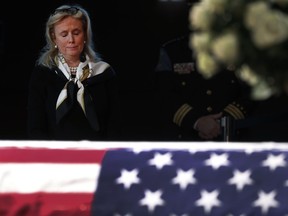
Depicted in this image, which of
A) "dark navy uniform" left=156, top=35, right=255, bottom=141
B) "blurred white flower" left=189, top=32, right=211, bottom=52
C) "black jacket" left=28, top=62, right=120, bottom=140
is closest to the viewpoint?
"blurred white flower" left=189, top=32, right=211, bottom=52

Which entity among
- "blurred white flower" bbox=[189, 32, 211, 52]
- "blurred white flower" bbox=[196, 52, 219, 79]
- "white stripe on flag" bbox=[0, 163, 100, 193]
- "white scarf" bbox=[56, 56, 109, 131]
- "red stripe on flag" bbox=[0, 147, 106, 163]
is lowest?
"white stripe on flag" bbox=[0, 163, 100, 193]

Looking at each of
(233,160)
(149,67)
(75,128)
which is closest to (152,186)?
(233,160)

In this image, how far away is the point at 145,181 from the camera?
2.60m

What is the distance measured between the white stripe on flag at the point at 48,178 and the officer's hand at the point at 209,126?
2.94 ft

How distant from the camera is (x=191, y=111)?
11.6ft

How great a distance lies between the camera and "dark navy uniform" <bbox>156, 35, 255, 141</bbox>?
353 cm

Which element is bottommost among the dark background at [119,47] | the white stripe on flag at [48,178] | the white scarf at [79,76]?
the dark background at [119,47]

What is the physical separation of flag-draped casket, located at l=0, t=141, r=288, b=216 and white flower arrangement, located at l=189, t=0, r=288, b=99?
2.88 ft

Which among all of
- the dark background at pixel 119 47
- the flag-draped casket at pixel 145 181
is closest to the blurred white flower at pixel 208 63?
the flag-draped casket at pixel 145 181

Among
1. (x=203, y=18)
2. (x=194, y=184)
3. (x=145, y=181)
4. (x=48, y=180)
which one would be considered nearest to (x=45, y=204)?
(x=48, y=180)

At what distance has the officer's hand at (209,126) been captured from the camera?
3385 mm

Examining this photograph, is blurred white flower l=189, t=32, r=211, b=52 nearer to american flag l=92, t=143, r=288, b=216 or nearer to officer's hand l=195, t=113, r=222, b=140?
american flag l=92, t=143, r=288, b=216

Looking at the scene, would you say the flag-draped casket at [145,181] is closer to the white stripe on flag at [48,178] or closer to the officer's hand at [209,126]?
the white stripe on flag at [48,178]

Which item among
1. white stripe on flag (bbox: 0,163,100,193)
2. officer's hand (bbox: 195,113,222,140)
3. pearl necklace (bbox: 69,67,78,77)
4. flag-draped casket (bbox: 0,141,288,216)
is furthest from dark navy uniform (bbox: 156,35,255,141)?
white stripe on flag (bbox: 0,163,100,193)
